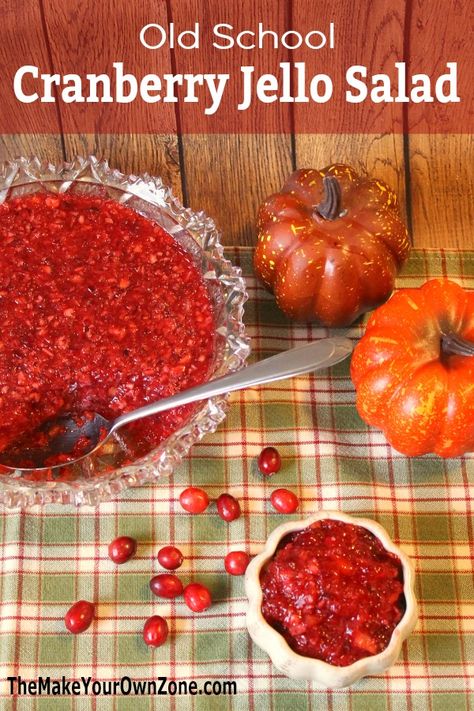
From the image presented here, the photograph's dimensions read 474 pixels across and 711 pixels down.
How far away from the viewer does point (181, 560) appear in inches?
112

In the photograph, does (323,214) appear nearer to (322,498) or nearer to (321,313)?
(321,313)

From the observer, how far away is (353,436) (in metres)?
3.00

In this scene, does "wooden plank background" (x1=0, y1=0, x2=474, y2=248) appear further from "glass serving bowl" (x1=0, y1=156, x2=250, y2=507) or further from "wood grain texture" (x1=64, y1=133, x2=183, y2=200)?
"glass serving bowl" (x1=0, y1=156, x2=250, y2=507)

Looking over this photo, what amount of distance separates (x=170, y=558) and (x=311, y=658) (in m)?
0.55

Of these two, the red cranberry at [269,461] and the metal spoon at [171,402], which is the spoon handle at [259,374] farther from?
the red cranberry at [269,461]

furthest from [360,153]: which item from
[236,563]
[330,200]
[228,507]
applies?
[236,563]

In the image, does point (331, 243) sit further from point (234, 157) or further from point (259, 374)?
point (234, 157)

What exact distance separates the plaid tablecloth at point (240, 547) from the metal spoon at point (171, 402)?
0.21m

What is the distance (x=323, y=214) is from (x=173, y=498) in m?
0.98

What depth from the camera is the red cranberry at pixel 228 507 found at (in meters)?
2.86

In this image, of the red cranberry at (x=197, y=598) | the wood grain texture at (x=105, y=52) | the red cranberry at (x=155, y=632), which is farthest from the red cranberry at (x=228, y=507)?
the wood grain texture at (x=105, y=52)

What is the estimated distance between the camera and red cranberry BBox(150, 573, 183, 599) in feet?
9.16

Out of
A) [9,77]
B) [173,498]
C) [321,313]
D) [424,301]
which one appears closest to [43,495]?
[173,498]

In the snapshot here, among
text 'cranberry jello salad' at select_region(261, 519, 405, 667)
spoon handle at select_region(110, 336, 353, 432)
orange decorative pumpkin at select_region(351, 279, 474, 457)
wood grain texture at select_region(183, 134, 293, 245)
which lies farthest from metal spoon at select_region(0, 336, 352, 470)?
wood grain texture at select_region(183, 134, 293, 245)
